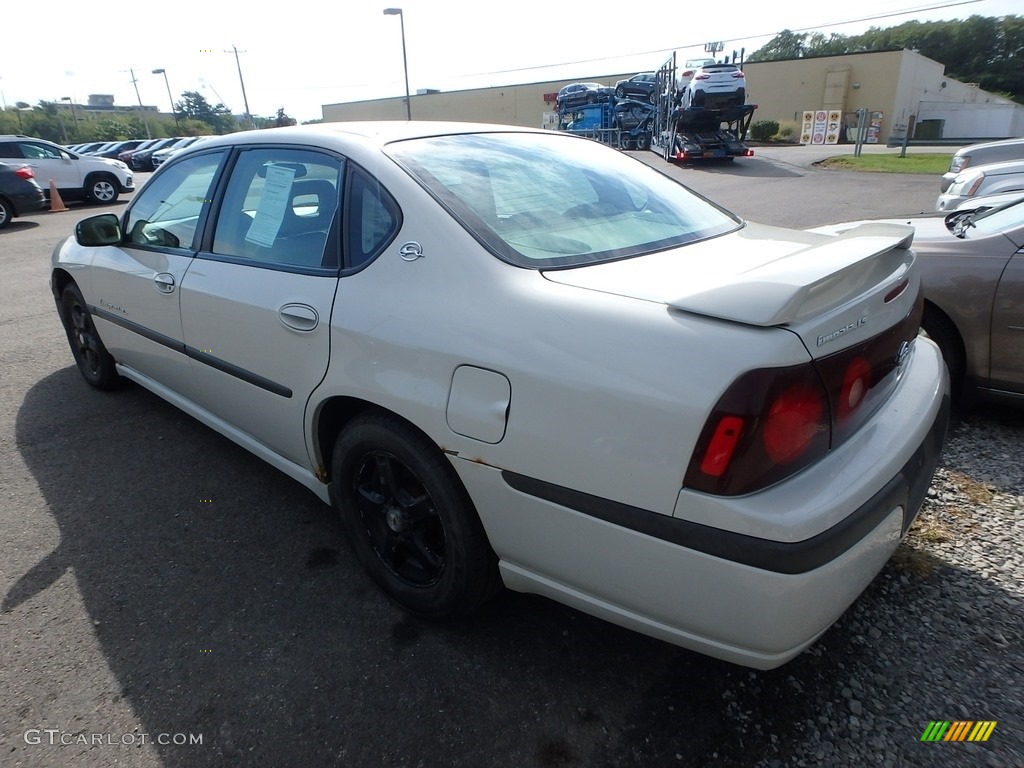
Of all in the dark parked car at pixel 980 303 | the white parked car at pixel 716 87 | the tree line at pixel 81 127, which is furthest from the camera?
the tree line at pixel 81 127

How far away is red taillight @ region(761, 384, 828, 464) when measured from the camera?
1.52m

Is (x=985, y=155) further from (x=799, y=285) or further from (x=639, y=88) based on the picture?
(x=639, y=88)

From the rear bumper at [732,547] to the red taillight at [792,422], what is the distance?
3.1 inches

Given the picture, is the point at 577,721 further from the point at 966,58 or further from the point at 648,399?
the point at 966,58

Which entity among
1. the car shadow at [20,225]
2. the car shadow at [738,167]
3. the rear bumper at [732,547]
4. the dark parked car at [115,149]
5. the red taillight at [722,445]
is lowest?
the car shadow at [738,167]

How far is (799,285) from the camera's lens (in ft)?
5.14

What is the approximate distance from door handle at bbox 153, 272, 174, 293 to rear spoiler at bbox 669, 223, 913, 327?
2.42 meters

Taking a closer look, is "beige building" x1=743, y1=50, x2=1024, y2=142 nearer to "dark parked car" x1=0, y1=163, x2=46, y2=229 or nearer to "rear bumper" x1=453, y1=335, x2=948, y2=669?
"dark parked car" x1=0, y1=163, x2=46, y2=229

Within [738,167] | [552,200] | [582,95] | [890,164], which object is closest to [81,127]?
[582,95]

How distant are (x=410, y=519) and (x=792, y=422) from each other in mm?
1298

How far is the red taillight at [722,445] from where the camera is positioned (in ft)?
4.90

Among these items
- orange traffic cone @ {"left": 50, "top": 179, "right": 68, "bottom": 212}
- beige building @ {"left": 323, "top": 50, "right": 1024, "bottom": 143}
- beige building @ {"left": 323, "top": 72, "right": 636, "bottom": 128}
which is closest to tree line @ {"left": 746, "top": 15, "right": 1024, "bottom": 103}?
beige building @ {"left": 323, "top": 50, "right": 1024, "bottom": 143}

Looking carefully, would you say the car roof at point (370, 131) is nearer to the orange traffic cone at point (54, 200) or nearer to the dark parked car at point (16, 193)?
the dark parked car at point (16, 193)

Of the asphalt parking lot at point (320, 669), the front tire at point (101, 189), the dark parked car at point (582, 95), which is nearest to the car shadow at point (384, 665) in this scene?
the asphalt parking lot at point (320, 669)
